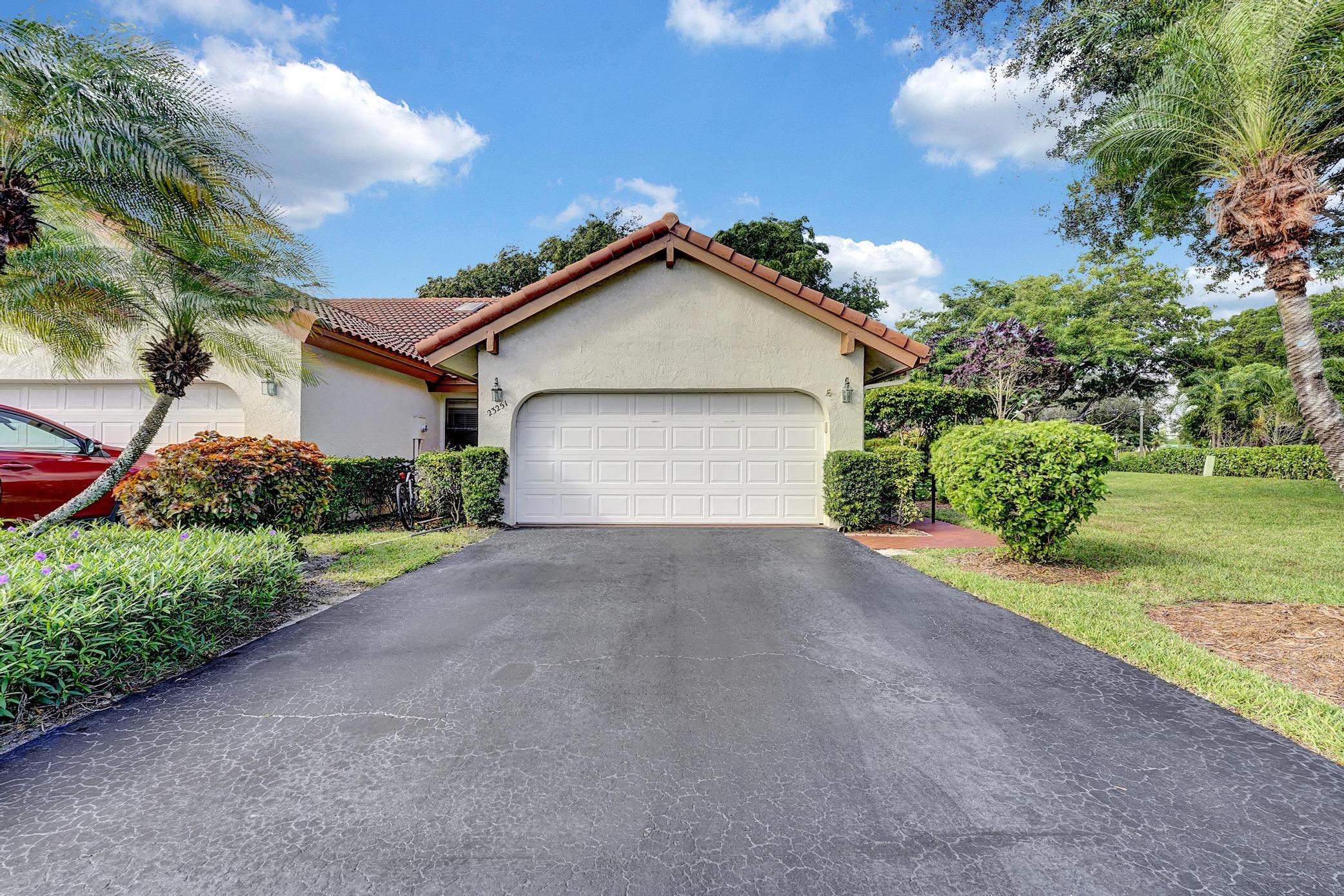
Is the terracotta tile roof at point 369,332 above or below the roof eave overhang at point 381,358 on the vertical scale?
above

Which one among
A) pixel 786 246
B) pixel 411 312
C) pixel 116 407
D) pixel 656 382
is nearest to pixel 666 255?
pixel 656 382

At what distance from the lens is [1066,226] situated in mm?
10156

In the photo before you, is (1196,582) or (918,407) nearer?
(1196,582)

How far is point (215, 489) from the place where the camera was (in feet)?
19.3

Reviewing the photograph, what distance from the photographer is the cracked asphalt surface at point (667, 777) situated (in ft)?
5.93

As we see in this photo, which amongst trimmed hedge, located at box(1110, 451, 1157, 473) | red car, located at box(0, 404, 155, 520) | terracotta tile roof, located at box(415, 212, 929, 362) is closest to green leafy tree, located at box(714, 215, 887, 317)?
terracotta tile roof, located at box(415, 212, 929, 362)

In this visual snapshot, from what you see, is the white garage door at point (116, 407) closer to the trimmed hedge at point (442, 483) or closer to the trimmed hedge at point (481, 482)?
the trimmed hedge at point (442, 483)

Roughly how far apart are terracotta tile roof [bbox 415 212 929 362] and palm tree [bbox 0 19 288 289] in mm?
3480

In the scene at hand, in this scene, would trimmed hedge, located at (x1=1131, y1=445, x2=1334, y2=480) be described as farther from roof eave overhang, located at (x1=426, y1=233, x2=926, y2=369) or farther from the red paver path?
roof eave overhang, located at (x1=426, y1=233, x2=926, y2=369)

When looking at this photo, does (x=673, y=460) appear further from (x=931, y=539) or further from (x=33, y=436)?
(x=33, y=436)

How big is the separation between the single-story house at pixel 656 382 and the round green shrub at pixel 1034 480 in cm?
318

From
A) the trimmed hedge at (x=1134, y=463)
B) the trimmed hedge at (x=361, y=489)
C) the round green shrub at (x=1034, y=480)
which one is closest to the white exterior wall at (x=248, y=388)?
the trimmed hedge at (x=361, y=489)

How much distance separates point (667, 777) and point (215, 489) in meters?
6.09

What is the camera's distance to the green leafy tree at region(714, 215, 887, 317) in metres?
21.4
